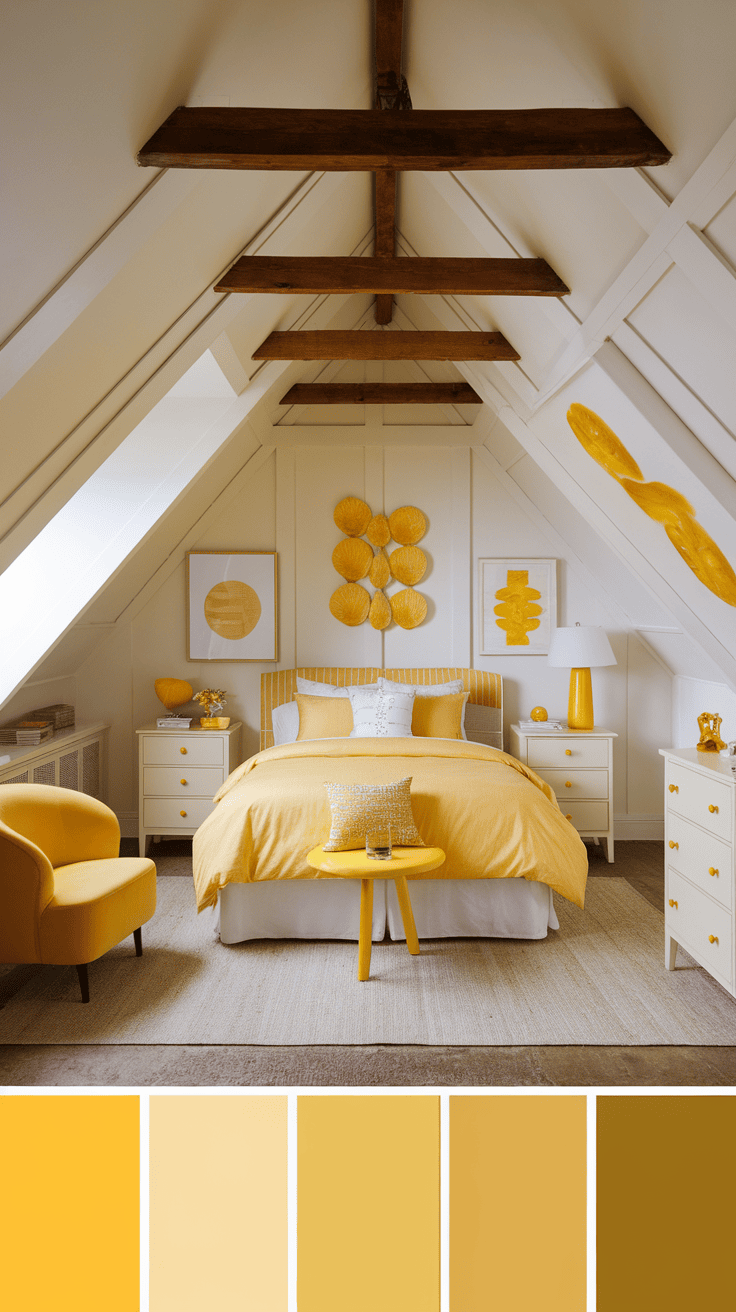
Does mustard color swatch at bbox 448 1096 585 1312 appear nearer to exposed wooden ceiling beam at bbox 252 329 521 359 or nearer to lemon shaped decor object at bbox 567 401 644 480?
lemon shaped decor object at bbox 567 401 644 480

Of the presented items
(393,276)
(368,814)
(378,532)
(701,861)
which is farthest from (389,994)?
(378,532)

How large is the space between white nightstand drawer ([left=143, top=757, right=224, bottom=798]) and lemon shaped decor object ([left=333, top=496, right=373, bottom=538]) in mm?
1705

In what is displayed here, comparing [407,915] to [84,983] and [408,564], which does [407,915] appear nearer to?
[84,983]

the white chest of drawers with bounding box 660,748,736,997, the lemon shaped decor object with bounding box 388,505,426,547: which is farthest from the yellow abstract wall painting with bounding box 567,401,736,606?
the lemon shaped decor object with bounding box 388,505,426,547

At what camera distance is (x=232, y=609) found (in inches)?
196

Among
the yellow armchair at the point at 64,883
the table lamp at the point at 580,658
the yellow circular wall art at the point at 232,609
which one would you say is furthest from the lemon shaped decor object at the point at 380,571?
the yellow armchair at the point at 64,883

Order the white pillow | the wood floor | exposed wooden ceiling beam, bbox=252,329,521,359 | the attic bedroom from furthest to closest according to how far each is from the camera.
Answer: the white pillow → exposed wooden ceiling beam, bbox=252,329,521,359 → the wood floor → the attic bedroom

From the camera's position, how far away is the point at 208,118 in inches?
71.2

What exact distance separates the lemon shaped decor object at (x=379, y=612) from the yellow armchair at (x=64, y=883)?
2234 millimetres

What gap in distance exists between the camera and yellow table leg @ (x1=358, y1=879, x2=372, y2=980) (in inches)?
114

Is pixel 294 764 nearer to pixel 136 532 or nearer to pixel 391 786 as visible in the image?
pixel 391 786

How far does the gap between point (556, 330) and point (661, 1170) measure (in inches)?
102

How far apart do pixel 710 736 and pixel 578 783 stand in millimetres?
1304

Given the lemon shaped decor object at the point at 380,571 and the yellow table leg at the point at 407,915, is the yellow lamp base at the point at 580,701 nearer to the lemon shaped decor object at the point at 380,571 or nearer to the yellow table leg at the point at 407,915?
the lemon shaped decor object at the point at 380,571
